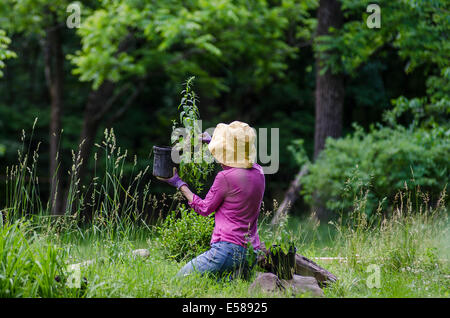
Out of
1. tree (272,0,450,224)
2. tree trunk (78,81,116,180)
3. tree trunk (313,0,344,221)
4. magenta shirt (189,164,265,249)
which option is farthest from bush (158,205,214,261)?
tree trunk (78,81,116,180)

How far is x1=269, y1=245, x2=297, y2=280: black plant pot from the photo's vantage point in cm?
423

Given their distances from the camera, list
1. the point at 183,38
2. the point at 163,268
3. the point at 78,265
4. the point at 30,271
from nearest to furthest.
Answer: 1. the point at 30,271
2. the point at 78,265
3. the point at 163,268
4. the point at 183,38

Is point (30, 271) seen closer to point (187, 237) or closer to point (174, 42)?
point (187, 237)

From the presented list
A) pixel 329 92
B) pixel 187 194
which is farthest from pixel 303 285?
pixel 329 92

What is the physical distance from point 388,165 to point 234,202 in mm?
5262

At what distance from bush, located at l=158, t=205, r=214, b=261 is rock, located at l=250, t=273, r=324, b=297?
90cm

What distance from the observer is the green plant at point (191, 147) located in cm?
454

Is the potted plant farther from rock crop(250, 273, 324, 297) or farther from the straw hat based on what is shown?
the straw hat

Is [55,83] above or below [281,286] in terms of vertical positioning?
above

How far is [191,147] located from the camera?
15.6 feet

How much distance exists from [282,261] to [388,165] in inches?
197

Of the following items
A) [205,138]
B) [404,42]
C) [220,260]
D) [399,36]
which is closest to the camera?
[220,260]

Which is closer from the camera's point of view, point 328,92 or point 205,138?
point 205,138

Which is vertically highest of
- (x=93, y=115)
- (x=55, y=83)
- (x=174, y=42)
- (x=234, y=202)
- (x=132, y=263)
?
(x=174, y=42)
